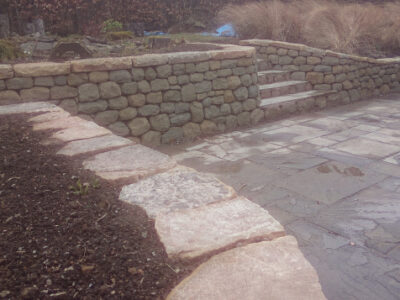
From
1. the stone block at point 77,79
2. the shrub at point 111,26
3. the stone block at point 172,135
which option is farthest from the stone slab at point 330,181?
the shrub at point 111,26

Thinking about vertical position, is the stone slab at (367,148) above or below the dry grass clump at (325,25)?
below

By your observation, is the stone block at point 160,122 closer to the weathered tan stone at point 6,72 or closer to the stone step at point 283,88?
the weathered tan stone at point 6,72

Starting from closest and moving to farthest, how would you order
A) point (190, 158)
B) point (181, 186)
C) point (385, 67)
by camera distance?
point (181, 186) < point (190, 158) < point (385, 67)

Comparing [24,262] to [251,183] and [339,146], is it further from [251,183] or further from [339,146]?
[339,146]

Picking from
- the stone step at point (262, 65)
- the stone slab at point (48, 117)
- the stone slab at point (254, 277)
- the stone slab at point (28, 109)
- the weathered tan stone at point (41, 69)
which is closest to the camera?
the stone slab at point (254, 277)

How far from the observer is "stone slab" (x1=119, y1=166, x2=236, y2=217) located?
1414mm

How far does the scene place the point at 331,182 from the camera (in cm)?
337

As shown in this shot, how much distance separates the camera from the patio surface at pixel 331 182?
211cm

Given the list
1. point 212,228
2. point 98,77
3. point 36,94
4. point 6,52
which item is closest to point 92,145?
point 212,228

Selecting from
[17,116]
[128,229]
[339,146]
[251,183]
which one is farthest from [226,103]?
[128,229]

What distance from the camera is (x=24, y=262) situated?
111 centimetres

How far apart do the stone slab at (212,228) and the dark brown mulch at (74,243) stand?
48 millimetres

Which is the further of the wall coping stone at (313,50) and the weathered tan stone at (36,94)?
the wall coping stone at (313,50)

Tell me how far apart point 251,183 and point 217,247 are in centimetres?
233
